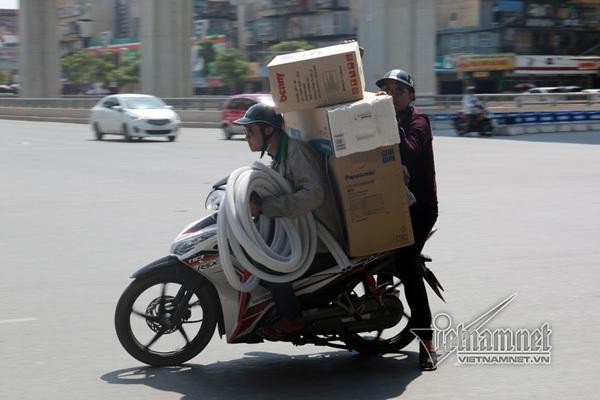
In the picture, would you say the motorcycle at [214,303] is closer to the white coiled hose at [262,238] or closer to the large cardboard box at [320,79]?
the white coiled hose at [262,238]

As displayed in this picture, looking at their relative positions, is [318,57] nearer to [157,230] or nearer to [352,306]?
[352,306]

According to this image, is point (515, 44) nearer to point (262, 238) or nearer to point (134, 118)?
point (134, 118)

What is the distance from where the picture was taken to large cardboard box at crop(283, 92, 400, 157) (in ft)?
17.0

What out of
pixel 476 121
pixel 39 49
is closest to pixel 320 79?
pixel 476 121

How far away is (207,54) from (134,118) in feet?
243

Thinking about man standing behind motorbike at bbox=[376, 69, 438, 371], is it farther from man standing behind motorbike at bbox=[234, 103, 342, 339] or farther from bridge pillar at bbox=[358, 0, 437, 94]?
bridge pillar at bbox=[358, 0, 437, 94]

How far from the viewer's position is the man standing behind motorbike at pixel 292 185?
17.1ft

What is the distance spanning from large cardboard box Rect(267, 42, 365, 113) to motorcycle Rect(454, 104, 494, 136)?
29045 millimetres

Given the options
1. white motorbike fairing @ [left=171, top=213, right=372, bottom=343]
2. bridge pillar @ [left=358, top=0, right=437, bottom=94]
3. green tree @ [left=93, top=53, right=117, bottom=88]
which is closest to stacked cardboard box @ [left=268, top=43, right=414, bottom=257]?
white motorbike fairing @ [left=171, top=213, right=372, bottom=343]

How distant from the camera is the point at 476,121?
33.8 m

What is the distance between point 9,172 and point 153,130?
38.6 ft

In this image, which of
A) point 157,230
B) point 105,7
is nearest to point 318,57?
point 157,230

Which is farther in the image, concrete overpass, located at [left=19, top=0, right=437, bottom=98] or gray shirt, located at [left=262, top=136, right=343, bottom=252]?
concrete overpass, located at [left=19, top=0, right=437, bottom=98]

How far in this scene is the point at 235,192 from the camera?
5266 mm
